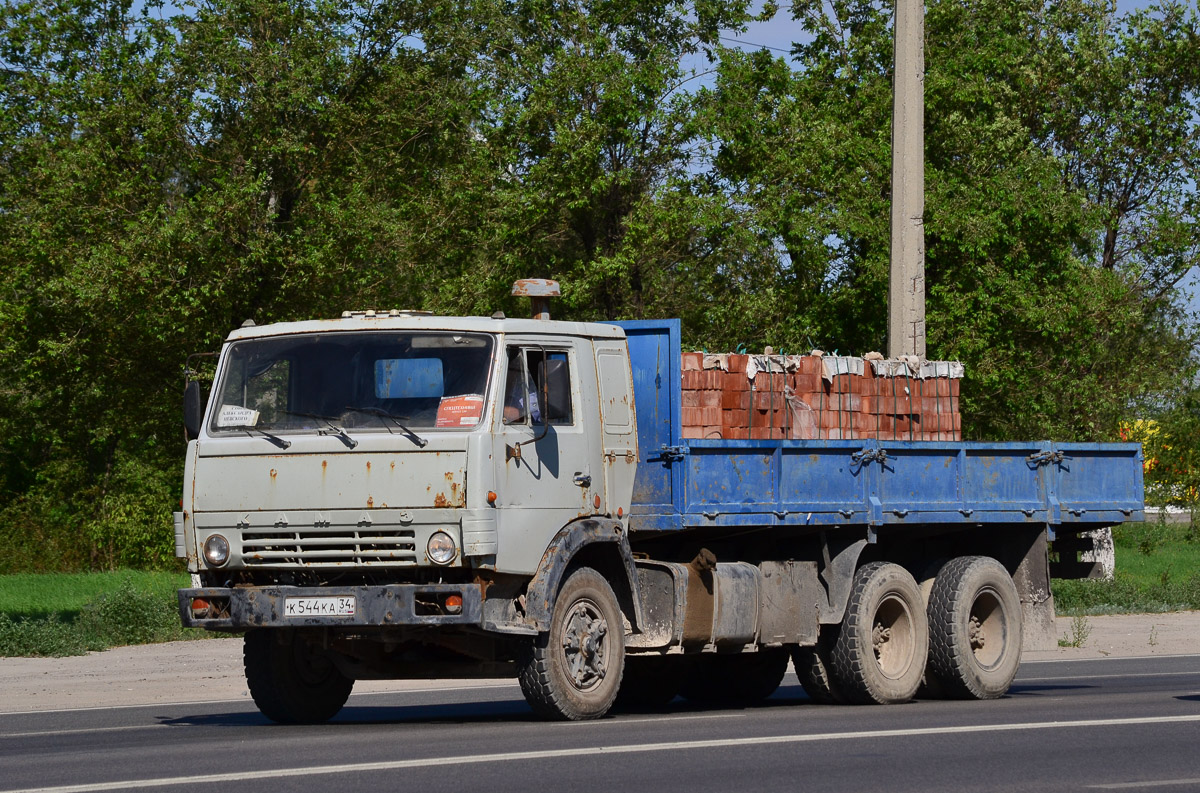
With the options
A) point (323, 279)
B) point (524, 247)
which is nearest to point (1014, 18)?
point (524, 247)

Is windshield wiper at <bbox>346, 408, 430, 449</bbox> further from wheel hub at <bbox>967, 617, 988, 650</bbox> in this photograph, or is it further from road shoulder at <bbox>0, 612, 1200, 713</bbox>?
wheel hub at <bbox>967, 617, 988, 650</bbox>

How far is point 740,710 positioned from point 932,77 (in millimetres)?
23618

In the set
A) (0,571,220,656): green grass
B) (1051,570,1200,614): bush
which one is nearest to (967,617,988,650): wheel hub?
(0,571,220,656): green grass

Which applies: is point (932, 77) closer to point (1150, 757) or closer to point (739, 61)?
point (739, 61)

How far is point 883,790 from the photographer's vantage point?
8.00 metres

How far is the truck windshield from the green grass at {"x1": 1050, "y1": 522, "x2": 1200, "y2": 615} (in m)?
15.0

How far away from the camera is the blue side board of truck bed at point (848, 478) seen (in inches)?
491

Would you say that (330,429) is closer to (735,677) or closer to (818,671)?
(818,671)

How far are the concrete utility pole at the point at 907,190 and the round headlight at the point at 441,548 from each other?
9202 mm

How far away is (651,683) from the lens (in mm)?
14461

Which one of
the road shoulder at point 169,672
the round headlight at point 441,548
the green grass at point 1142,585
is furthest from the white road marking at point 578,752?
the green grass at point 1142,585

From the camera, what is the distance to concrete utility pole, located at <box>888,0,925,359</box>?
19.0 m

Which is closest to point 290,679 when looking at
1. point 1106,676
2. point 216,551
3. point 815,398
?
point 216,551

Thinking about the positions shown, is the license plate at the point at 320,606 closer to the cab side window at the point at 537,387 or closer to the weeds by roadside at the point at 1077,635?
the cab side window at the point at 537,387
